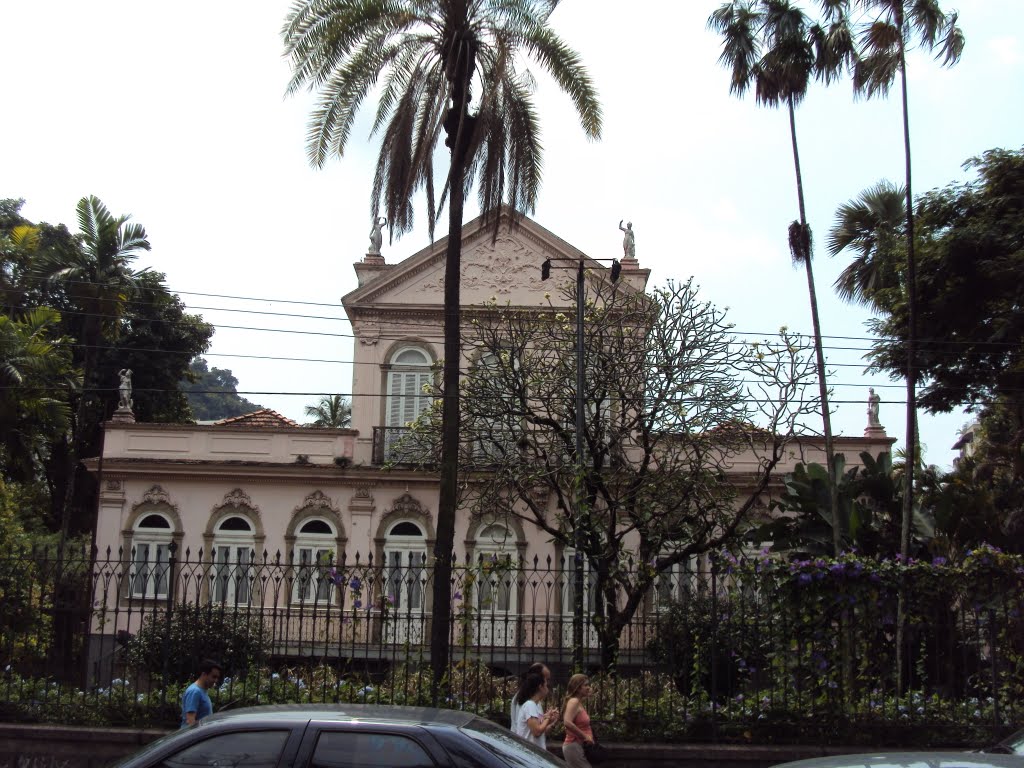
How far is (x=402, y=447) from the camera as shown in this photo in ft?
73.0

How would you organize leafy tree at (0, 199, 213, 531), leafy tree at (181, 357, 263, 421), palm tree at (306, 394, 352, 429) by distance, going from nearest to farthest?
leafy tree at (0, 199, 213, 531), palm tree at (306, 394, 352, 429), leafy tree at (181, 357, 263, 421)

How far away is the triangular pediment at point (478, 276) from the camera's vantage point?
2597cm

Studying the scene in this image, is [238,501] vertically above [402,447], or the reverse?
[402,447]

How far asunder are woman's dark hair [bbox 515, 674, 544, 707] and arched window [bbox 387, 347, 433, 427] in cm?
1644

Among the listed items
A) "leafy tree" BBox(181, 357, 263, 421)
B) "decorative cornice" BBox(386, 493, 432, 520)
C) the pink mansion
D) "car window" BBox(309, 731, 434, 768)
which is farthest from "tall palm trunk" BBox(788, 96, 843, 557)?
"leafy tree" BBox(181, 357, 263, 421)

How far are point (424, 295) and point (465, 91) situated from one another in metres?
10.5

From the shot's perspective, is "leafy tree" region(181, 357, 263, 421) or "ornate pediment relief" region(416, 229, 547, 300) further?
"leafy tree" region(181, 357, 263, 421)

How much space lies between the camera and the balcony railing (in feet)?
66.9

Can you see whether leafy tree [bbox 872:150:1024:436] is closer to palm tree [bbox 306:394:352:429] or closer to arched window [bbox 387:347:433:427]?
arched window [bbox 387:347:433:427]

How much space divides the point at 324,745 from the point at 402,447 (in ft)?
53.2

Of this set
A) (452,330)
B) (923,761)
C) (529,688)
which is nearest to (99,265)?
(452,330)

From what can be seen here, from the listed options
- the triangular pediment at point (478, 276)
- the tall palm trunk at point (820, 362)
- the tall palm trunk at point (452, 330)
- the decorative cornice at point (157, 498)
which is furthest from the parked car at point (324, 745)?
the triangular pediment at point (478, 276)

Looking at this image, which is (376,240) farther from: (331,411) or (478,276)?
(331,411)

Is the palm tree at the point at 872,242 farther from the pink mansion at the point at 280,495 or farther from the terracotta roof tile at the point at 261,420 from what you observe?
the terracotta roof tile at the point at 261,420
